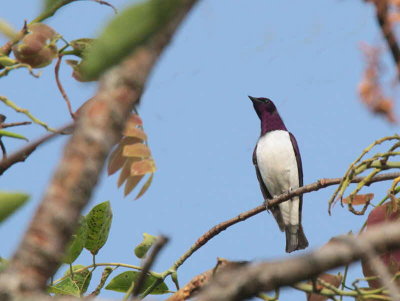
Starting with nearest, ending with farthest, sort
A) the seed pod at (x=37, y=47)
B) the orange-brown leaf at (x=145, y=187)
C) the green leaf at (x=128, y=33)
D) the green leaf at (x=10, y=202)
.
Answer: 1. the green leaf at (x=128, y=33)
2. the green leaf at (x=10, y=202)
3. the seed pod at (x=37, y=47)
4. the orange-brown leaf at (x=145, y=187)

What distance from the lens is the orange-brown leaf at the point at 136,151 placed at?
6.68 ft

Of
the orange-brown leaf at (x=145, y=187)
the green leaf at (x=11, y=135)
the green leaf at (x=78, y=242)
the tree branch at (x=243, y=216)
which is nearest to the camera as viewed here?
the green leaf at (x=11, y=135)

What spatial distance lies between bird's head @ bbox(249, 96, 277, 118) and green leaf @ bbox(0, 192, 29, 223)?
355 inches

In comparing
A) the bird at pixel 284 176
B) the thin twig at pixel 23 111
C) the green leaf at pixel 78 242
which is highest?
the thin twig at pixel 23 111

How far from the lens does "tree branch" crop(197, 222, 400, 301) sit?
72cm

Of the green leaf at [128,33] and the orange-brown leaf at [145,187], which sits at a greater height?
the green leaf at [128,33]

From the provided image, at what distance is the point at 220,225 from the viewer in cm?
254

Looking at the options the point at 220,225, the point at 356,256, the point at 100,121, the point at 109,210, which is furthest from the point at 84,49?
the point at 356,256

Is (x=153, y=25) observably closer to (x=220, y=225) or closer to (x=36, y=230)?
(x=36, y=230)

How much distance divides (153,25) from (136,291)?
1.02 ft

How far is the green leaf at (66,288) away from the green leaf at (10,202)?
4.47 ft

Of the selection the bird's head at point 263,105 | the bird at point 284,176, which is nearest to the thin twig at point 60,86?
the bird at point 284,176

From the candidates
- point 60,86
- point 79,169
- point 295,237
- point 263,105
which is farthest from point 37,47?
point 263,105

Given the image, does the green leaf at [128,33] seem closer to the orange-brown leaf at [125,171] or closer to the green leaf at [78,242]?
the orange-brown leaf at [125,171]
